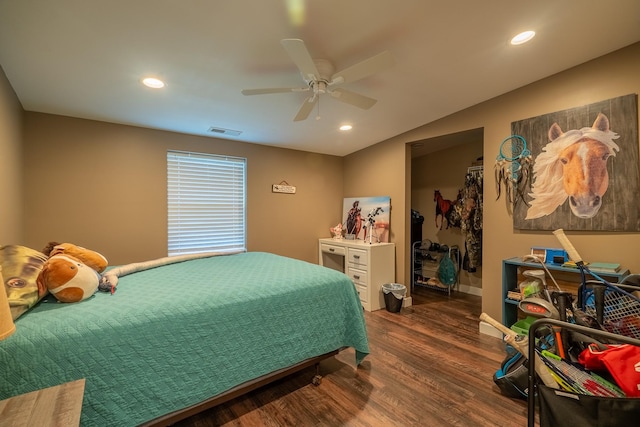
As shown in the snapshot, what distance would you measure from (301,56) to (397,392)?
7.64 ft

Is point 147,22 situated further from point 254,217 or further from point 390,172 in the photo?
point 390,172

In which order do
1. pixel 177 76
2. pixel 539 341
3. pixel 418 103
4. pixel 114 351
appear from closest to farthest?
pixel 114 351 < pixel 539 341 < pixel 177 76 < pixel 418 103

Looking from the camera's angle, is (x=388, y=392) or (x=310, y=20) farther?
(x=388, y=392)

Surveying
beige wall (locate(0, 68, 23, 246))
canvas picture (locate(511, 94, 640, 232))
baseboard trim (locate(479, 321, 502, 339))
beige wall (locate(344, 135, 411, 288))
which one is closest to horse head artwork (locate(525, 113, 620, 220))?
canvas picture (locate(511, 94, 640, 232))

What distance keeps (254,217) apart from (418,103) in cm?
253

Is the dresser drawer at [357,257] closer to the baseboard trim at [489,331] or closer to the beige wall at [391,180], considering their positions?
the beige wall at [391,180]

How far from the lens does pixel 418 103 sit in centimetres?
293

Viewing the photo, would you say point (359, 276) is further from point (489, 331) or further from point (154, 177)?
point (154, 177)

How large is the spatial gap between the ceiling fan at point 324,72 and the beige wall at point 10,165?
1735 millimetres

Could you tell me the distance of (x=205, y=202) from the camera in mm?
3674

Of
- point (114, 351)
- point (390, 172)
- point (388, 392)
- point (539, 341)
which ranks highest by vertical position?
point (390, 172)

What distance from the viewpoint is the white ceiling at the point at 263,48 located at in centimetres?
159

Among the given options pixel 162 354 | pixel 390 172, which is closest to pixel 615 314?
pixel 162 354

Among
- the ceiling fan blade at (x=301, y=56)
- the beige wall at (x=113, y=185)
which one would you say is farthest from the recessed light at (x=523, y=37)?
the beige wall at (x=113, y=185)
